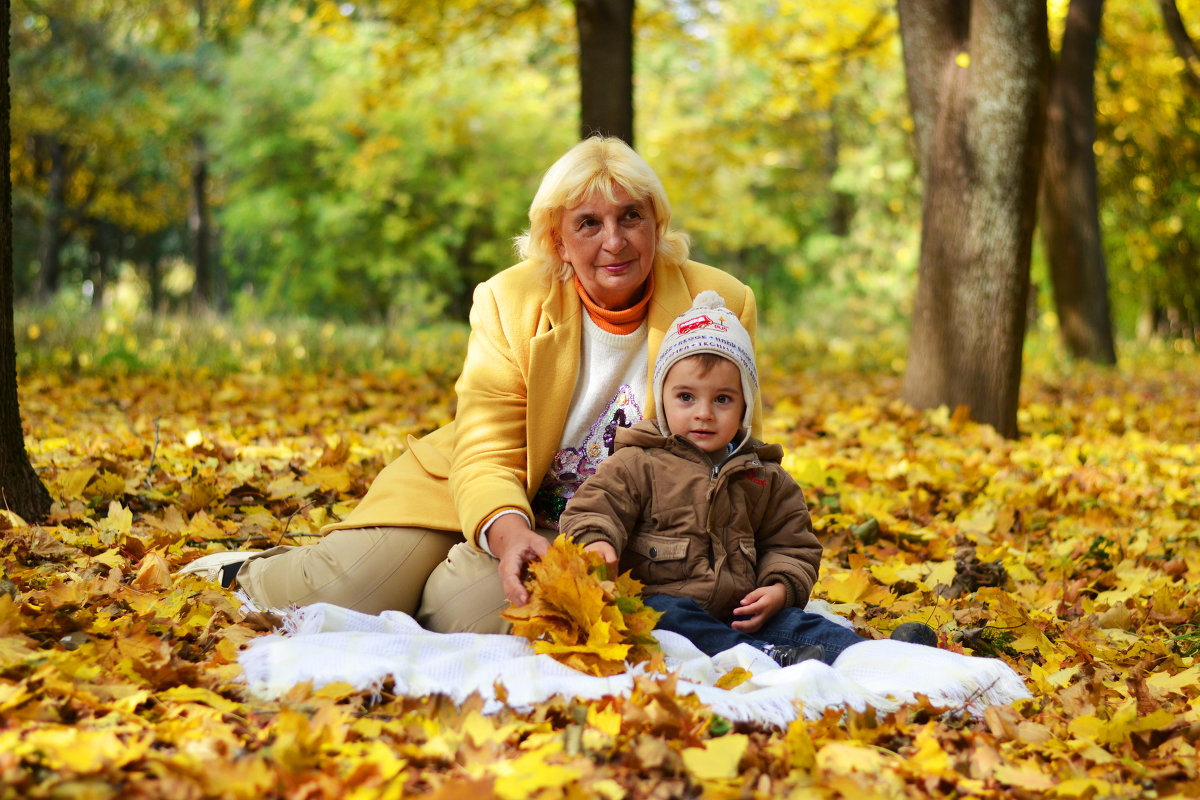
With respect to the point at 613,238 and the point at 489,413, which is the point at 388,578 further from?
the point at 613,238

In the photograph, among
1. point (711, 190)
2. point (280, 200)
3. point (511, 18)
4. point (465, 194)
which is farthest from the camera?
point (711, 190)

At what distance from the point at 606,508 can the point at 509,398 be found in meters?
0.52

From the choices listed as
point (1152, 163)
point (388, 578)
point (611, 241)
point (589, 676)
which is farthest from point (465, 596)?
point (1152, 163)

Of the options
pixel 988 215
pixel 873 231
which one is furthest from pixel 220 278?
pixel 988 215

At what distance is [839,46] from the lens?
11062mm

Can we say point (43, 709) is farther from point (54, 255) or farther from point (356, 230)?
point (54, 255)

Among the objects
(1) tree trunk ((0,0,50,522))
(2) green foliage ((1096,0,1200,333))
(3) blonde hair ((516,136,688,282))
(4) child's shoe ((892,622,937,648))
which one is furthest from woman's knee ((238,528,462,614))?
(2) green foliage ((1096,0,1200,333))

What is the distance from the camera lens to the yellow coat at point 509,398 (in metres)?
2.91

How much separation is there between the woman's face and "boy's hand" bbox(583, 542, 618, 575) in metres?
0.79

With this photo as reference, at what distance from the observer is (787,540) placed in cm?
279

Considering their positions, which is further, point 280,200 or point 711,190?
point 711,190

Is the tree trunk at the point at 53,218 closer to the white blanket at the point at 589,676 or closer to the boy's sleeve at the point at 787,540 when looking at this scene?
the white blanket at the point at 589,676

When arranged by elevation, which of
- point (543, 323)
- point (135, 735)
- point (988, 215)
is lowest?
point (135, 735)

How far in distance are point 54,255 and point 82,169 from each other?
A: 508cm
